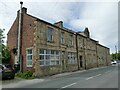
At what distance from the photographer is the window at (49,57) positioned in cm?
2141

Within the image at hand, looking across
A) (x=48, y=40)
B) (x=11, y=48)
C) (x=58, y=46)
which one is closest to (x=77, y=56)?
(x=58, y=46)

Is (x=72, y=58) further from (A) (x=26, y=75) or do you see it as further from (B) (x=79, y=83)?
(B) (x=79, y=83)

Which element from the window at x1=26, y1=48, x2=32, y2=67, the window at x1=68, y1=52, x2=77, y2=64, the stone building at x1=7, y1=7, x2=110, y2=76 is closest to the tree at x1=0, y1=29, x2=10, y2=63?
the stone building at x1=7, y1=7, x2=110, y2=76

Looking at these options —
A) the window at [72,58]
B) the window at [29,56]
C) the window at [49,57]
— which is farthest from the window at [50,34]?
the window at [72,58]

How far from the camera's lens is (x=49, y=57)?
2275 cm

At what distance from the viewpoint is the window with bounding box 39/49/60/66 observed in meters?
21.4

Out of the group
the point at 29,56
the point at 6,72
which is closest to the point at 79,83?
the point at 6,72

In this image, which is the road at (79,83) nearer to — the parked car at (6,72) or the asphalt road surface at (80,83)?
the asphalt road surface at (80,83)

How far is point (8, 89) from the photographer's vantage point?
11.8m

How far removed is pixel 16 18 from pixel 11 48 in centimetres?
430

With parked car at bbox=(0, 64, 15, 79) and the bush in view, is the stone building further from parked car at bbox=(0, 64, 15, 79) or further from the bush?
parked car at bbox=(0, 64, 15, 79)

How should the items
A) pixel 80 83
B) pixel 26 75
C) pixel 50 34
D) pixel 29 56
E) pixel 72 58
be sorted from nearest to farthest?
pixel 80 83
pixel 26 75
pixel 29 56
pixel 50 34
pixel 72 58

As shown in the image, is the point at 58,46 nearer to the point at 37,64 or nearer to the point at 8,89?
the point at 37,64

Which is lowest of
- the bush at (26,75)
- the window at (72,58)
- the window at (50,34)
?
the bush at (26,75)
